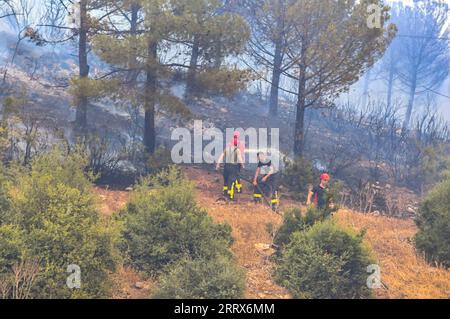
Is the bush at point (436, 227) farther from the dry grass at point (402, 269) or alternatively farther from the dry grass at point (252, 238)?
the dry grass at point (252, 238)

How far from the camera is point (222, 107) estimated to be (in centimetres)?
2339

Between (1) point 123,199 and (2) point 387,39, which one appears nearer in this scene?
(1) point 123,199

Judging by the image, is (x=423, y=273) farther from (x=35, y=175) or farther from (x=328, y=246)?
(x=35, y=175)

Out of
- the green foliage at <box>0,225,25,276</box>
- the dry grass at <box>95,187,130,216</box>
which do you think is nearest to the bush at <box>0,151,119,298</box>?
the green foliage at <box>0,225,25,276</box>

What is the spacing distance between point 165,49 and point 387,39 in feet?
20.8

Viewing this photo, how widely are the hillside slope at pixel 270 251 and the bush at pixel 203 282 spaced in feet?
1.30

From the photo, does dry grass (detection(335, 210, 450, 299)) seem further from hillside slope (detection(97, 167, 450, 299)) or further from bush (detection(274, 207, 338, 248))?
bush (detection(274, 207, 338, 248))

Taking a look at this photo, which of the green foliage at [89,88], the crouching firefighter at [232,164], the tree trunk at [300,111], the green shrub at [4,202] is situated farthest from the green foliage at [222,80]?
the green shrub at [4,202]

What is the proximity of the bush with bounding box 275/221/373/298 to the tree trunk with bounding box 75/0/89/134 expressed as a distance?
7.93 meters

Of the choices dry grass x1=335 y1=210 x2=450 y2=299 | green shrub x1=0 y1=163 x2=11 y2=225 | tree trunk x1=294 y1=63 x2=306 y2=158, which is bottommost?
dry grass x1=335 y1=210 x2=450 y2=299

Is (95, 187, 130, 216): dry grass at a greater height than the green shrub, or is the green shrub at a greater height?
the green shrub

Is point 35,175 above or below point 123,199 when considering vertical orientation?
above

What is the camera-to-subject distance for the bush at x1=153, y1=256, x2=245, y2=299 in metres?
4.79

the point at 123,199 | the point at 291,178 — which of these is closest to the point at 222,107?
the point at 291,178
